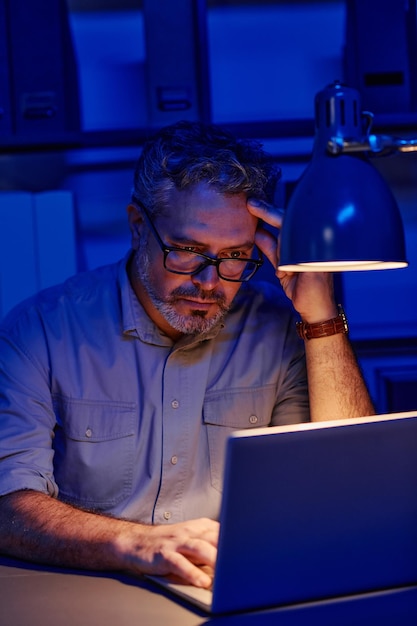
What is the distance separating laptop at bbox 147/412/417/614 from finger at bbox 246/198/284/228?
0.70 metres

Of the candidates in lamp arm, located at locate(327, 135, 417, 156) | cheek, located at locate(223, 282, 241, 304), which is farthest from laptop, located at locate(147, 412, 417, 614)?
cheek, located at locate(223, 282, 241, 304)

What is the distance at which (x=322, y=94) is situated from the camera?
1.32m

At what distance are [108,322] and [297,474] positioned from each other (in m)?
0.91

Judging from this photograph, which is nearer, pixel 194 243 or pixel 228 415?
pixel 194 243

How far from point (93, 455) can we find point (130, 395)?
15cm

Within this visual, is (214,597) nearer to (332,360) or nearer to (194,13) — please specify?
(332,360)

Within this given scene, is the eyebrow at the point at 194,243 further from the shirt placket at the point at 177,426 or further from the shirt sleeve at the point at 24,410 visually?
the shirt sleeve at the point at 24,410

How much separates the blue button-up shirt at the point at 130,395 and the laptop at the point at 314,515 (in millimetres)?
627

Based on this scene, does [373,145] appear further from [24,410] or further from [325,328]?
[24,410]

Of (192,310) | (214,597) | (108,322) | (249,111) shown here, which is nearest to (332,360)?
(192,310)

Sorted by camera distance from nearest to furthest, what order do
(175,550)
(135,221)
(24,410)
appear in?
(175,550)
(24,410)
(135,221)

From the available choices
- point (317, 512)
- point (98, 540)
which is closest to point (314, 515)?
point (317, 512)

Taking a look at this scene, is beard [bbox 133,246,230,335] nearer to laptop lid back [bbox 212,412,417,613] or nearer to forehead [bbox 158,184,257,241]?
forehead [bbox 158,184,257,241]

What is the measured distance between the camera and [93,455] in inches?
76.9
